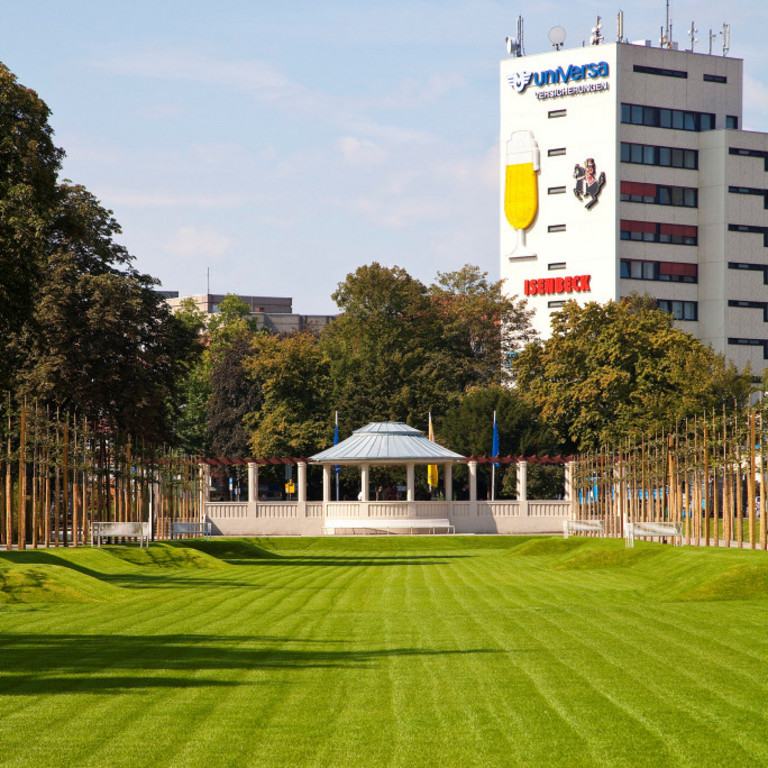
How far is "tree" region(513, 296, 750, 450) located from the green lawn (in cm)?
4175

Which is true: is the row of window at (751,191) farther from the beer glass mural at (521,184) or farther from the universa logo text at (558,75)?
the beer glass mural at (521,184)

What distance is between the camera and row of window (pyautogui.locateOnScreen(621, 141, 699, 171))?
344ft

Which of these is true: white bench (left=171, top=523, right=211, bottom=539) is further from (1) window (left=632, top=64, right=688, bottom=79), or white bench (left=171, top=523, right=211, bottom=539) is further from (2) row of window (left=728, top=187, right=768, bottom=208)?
(2) row of window (left=728, top=187, right=768, bottom=208)

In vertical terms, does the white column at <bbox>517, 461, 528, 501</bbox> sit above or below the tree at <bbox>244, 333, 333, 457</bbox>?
below

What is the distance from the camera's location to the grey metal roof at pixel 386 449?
2477 inches

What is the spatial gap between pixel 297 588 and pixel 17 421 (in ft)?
64.3

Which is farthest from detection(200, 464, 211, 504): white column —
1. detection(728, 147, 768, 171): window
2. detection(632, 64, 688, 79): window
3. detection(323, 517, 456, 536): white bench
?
detection(728, 147, 768, 171): window

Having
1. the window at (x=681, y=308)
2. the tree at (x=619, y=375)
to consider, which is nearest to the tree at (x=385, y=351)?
the tree at (x=619, y=375)

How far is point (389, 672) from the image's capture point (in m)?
12.9

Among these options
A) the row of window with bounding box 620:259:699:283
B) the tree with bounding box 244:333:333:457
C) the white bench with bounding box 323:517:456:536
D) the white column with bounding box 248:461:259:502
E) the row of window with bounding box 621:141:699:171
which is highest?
the row of window with bounding box 621:141:699:171

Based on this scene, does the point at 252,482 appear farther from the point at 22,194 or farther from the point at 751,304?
the point at 751,304

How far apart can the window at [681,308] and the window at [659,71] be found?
20.3 meters

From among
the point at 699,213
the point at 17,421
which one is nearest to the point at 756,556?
the point at 17,421

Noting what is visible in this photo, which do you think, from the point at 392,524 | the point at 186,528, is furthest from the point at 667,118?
the point at 186,528
